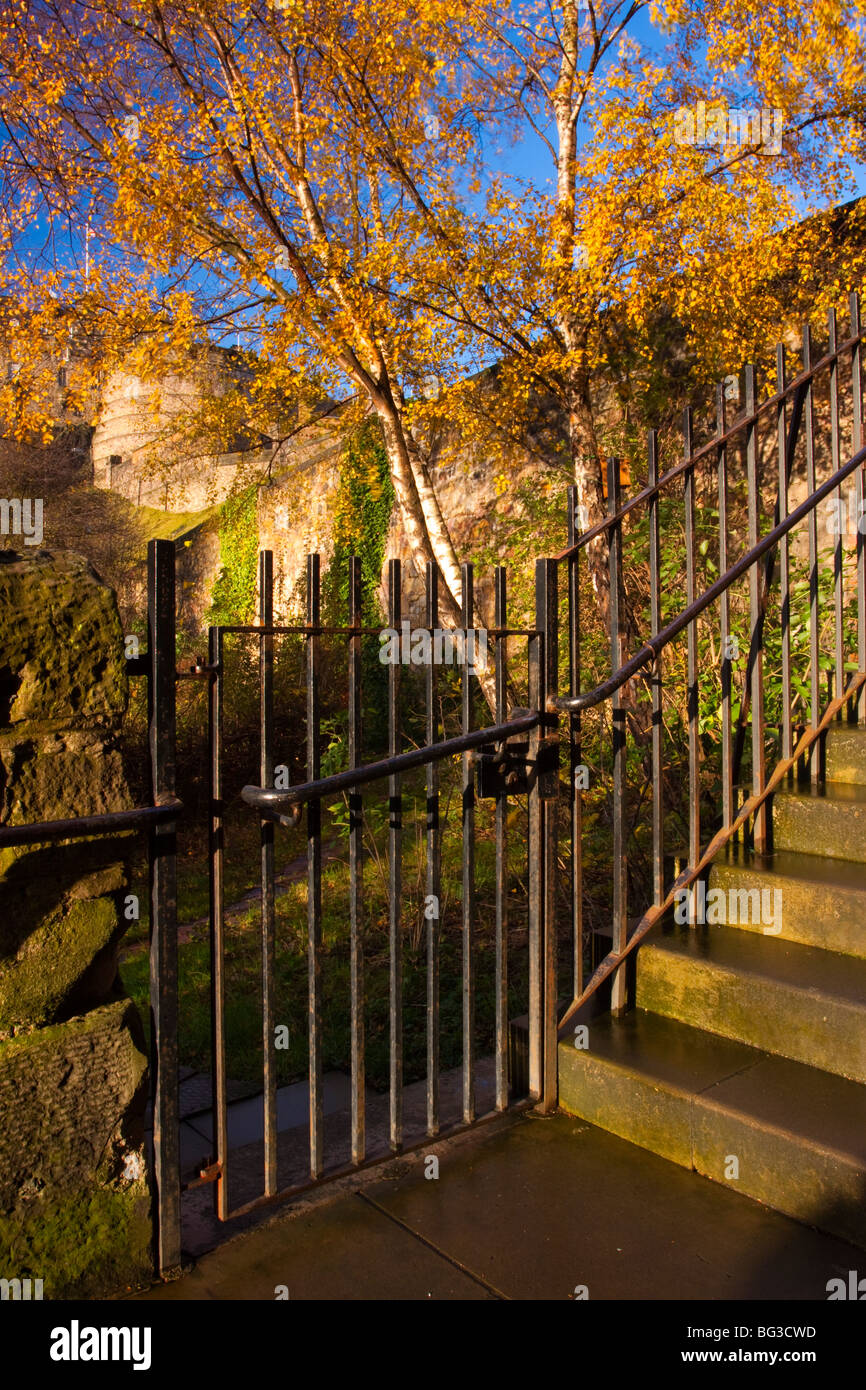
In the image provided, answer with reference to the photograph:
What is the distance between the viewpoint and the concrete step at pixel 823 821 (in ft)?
10.1

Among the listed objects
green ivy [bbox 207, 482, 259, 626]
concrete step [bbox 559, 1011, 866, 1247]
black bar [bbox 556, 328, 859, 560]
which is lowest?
concrete step [bbox 559, 1011, 866, 1247]

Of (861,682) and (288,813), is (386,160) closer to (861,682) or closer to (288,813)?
(861,682)

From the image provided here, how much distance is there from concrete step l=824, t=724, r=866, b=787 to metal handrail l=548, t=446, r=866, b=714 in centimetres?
81

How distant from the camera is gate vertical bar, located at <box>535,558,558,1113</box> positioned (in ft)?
8.93

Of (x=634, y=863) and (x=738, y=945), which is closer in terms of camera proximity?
(x=738, y=945)

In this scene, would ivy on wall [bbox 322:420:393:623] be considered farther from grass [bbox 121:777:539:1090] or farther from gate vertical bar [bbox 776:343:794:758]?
gate vertical bar [bbox 776:343:794:758]

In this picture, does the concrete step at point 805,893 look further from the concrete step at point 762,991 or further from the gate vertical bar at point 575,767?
the gate vertical bar at point 575,767

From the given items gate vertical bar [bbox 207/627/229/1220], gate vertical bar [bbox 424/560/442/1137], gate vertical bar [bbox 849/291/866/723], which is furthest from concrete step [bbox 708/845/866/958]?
gate vertical bar [bbox 207/627/229/1220]

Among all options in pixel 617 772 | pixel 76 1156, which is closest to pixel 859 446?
pixel 617 772

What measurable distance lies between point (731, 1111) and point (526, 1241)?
60 centimetres

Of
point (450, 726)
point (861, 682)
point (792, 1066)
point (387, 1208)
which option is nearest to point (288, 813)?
point (387, 1208)

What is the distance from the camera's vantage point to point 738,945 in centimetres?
288

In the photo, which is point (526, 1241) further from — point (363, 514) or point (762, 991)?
point (363, 514)

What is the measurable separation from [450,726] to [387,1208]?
5.23 metres
